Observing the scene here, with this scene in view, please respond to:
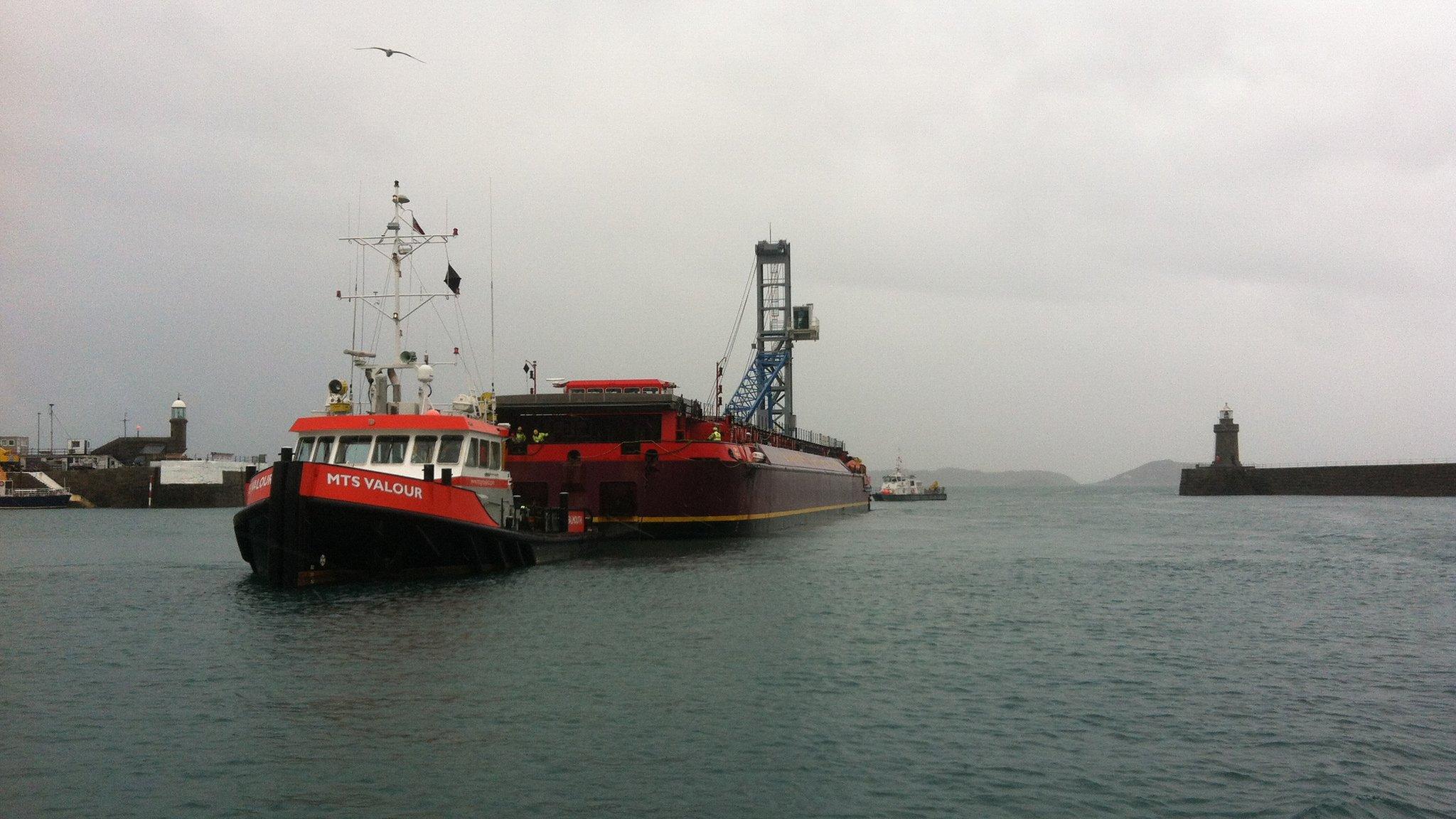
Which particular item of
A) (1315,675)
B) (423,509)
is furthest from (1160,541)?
(423,509)

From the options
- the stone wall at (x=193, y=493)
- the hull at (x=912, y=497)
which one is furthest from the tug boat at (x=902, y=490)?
the stone wall at (x=193, y=493)

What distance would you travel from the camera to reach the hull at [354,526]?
22.8 metres

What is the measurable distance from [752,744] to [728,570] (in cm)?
1837

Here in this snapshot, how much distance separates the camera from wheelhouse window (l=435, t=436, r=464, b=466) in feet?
89.9

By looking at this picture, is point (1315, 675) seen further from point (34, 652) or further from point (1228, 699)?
point (34, 652)

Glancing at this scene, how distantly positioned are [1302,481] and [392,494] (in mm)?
128107

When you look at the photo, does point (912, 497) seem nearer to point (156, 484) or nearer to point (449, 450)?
point (156, 484)

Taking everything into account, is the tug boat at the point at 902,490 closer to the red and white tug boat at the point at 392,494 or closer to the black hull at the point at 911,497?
the black hull at the point at 911,497

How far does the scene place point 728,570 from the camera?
3066cm

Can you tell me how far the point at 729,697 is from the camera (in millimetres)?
14648

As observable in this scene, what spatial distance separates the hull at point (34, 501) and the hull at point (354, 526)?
80635 millimetres

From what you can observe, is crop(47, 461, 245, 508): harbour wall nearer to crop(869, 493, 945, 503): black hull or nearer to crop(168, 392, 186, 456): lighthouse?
crop(168, 392, 186, 456): lighthouse

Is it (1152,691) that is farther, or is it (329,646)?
(329,646)

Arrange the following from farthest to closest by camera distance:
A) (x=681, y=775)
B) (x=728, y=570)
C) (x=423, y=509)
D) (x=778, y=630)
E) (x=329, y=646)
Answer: (x=728, y=570) → (x=423, y=509) → (x=778, y=630) → (x=329, y=646) → (x=681, y=775)
